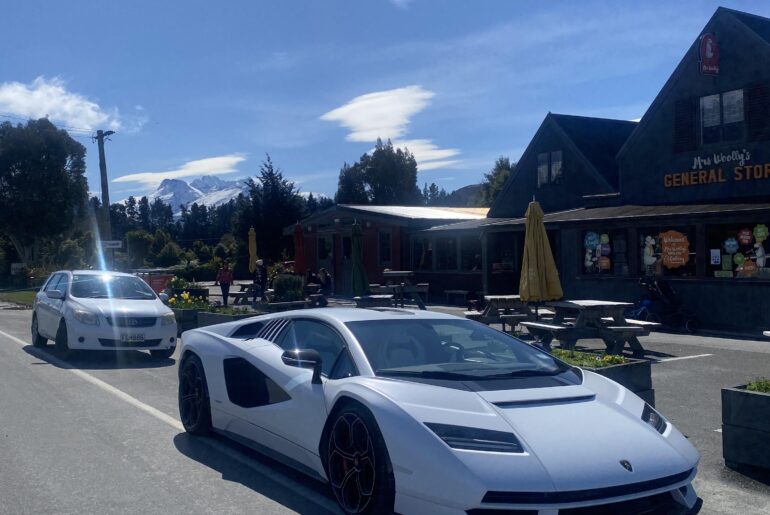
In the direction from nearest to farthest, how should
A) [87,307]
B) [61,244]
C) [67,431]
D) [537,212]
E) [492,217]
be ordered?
[67,431] → [87,307] → [537,212] → [492,217] → [61,244]

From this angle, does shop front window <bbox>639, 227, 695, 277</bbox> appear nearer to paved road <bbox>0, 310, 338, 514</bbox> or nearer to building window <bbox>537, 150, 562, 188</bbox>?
building window <bbox>537, 150, 562, 188</bbox>

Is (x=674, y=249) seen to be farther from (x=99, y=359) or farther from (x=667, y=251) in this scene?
(x=99, y=359)

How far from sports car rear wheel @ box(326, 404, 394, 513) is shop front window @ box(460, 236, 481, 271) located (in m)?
22.7

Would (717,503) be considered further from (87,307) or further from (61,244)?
(61,244)

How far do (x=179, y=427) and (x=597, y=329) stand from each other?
7153mm

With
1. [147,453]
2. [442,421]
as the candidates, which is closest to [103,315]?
[147,453]

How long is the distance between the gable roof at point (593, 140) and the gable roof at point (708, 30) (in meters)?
4.36

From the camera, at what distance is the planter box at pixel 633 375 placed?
7531 mm

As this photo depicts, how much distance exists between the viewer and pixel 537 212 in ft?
55.8

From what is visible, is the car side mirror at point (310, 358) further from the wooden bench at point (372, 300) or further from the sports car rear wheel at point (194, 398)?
the wooden bench at point (372, 300)

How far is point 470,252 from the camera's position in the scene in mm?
27844

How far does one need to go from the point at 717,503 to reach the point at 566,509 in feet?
6.56

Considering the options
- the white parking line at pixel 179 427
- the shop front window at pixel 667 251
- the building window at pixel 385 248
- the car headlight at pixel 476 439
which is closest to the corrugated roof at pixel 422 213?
the building window at pixel 385 248

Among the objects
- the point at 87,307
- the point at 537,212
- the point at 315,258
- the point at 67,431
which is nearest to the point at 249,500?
the point at 67,431
